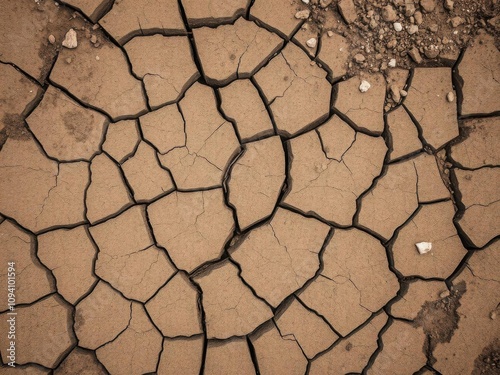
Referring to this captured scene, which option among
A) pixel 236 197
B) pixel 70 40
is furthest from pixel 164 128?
pixel 70 40

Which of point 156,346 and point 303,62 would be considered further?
point 303,62

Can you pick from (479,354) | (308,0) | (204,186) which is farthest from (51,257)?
(479,354)

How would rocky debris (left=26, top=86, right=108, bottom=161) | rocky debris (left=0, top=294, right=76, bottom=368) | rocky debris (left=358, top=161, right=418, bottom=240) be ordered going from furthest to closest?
rocky debris (left=358, top=161, right=418, bottom=240)
rocky debris (left=26, top=86, right=108, bottom=161)
rocky debris (left=0, top=294, right=76, bottom=368)

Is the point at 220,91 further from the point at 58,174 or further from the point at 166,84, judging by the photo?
the point at 58,174

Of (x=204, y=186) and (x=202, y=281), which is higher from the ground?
(x=204, y=186)

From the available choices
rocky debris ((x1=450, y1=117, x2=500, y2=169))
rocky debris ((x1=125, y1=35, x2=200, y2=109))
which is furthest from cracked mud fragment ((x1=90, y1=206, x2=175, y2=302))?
rocky debris ((x1=450, y1=117, x2=500, y2=169))

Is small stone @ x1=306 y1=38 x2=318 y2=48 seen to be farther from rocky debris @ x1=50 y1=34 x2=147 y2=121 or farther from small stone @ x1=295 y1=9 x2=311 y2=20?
rocky debris @ x1=50 y1=34 x2=147 y2=121

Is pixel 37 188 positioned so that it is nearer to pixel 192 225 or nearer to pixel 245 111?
pixel 192 225
